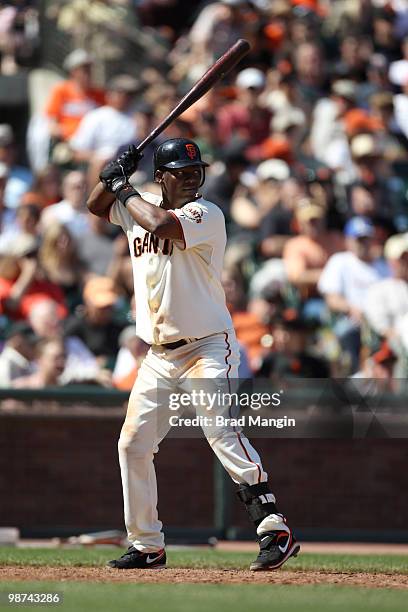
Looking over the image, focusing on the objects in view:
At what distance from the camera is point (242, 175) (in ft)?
43.8

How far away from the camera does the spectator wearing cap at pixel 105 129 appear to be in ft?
44.0

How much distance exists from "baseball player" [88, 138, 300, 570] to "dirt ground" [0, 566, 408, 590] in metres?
0.13

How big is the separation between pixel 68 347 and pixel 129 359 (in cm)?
52

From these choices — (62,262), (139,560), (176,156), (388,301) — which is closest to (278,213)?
(388,301)

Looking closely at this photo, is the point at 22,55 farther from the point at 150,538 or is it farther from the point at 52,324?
the point at 150,538

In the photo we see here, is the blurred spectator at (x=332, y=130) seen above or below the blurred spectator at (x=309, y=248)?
above

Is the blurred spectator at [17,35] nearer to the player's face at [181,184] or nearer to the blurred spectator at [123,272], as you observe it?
the blurred spectator at [123,272]

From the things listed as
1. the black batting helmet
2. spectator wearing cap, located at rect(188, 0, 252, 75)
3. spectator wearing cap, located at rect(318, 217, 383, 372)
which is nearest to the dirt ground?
the black batting helmet

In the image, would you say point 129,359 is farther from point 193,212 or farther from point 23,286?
point 193,212

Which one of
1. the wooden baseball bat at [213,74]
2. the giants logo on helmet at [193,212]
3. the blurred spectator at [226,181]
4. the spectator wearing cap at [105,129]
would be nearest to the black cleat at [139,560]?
the giants logo on helmet at [193,212]

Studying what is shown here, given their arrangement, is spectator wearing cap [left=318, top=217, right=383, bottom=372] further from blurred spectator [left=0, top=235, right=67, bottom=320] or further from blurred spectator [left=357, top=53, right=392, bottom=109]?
blurred spectator [left=357, top=53, right=392, bottom=109]

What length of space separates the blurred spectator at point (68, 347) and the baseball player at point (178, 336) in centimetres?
366

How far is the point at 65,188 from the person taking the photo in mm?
12594

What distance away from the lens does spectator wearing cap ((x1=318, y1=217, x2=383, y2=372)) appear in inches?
456
